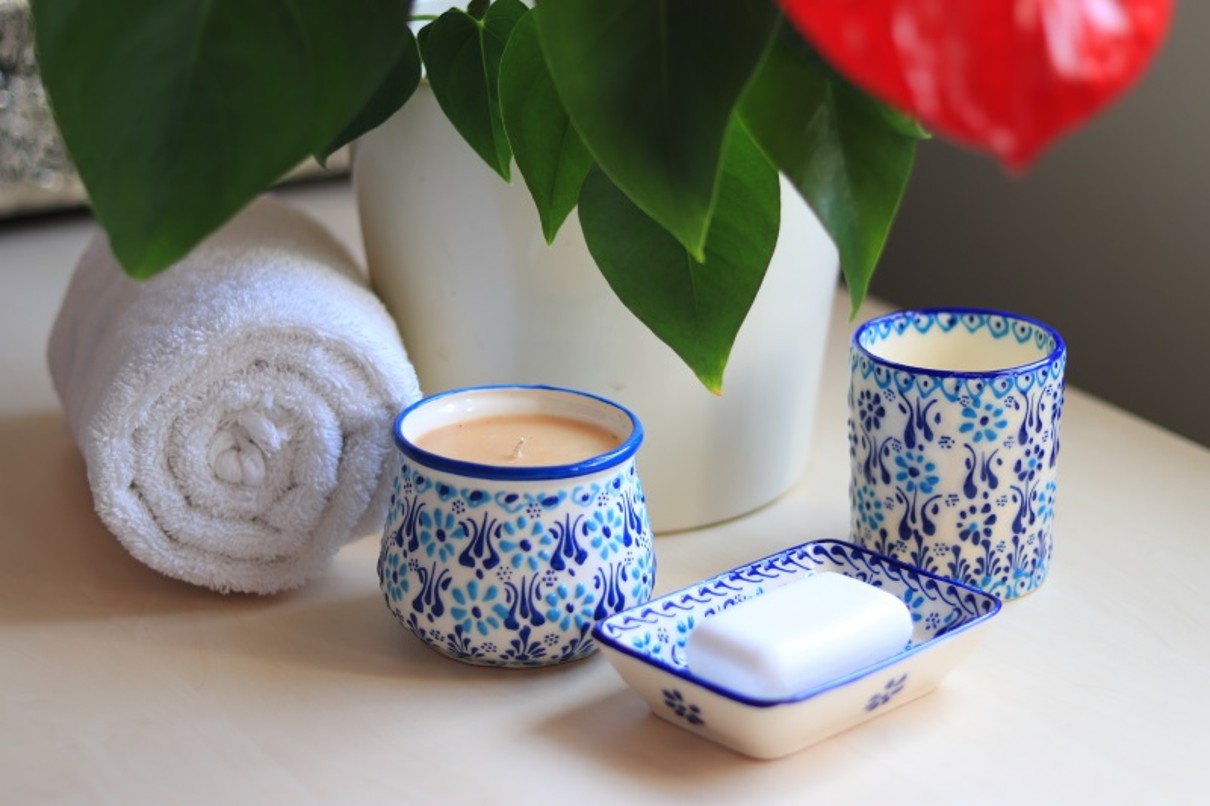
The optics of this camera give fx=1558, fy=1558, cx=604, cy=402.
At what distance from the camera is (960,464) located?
1.78 feet

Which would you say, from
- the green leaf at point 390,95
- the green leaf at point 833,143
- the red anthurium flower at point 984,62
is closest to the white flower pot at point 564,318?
the green leaf at point 390,95

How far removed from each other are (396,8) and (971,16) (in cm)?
13

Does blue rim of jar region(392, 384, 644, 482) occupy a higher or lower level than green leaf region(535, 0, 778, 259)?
lower

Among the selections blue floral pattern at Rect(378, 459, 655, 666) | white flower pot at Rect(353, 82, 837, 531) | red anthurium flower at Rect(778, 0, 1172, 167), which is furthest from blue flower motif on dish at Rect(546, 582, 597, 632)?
red anthurium flower at Rect(778, 0, 1172, 167)

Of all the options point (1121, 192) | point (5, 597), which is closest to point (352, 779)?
point (5, 597)

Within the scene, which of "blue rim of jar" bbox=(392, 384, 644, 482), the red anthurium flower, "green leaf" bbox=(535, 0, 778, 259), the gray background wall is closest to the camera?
the red anthurium flower

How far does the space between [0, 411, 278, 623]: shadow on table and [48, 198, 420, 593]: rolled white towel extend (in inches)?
0.9

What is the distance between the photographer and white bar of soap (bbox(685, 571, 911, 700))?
455 millimetres

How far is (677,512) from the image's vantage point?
2.04 feet

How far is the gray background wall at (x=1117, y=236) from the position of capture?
2.59 ft

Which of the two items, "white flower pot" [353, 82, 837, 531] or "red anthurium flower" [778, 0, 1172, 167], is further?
"white flower pot" [353, 82, 837, 531]

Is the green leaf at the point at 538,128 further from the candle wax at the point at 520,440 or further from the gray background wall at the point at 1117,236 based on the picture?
the gray background wall at the point at 1117,236

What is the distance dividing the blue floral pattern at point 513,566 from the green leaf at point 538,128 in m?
0.13

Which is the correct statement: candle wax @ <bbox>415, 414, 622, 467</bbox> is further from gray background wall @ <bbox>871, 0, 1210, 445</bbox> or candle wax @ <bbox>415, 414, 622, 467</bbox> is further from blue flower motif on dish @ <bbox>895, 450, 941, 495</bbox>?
gray background wall @ <bbox>871, 0, 1210, 445</bbox>
